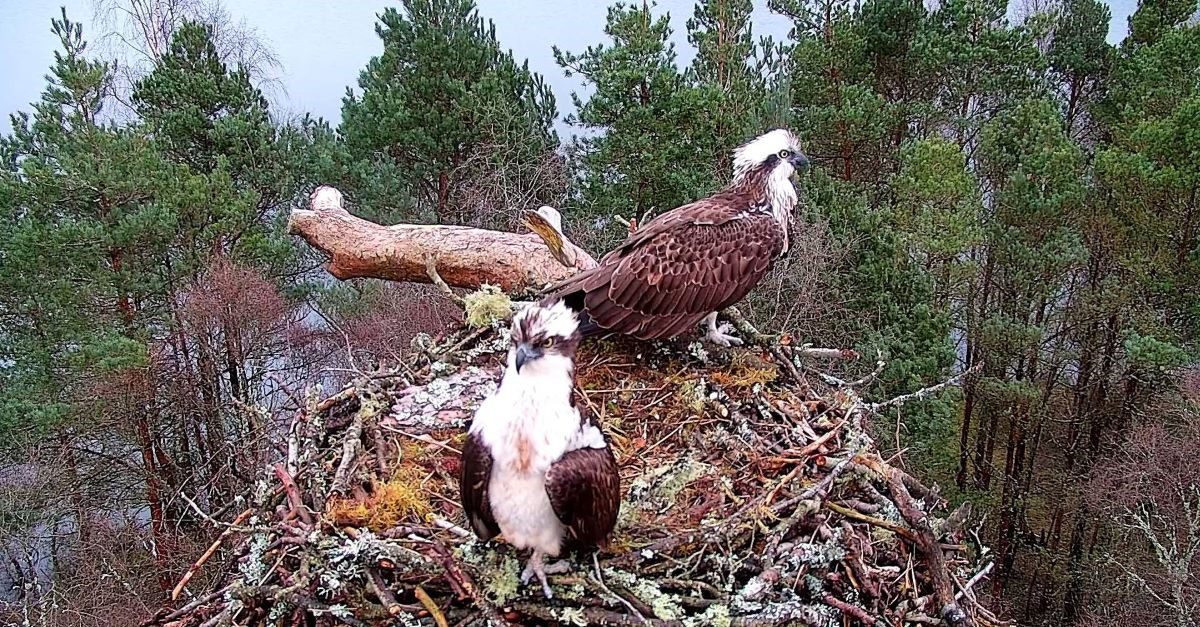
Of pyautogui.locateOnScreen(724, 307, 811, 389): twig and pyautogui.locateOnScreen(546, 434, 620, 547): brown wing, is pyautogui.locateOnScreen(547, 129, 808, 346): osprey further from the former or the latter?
pyautogui.locateOnScreen(546, 434, 620, 547): brown wing

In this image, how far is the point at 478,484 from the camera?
8.15 ft

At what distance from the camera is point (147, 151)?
35.4 ft

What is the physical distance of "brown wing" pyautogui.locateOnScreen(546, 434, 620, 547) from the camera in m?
2.39

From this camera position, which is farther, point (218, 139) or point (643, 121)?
point (218, 139)

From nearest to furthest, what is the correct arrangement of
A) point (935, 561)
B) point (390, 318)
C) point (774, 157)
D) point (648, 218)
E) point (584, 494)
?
point (584, 494) < point (935, 561) < point (774, 157) < point (648, 218) < point (390, 318)

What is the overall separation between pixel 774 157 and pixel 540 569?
2.44 meters

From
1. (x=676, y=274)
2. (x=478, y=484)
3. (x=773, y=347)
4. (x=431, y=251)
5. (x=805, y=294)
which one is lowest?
(x=805, y=294)

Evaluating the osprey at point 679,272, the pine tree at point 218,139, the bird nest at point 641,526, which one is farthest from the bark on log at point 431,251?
the pine tree at point 218,139

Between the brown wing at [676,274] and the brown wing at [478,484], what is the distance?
1253 millimetres

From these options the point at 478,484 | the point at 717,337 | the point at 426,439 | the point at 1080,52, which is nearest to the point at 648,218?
the point at 717,337

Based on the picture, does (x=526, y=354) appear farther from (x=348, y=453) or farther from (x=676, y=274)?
(x=676, y=274)

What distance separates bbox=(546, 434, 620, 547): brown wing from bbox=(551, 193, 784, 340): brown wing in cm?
A: 120

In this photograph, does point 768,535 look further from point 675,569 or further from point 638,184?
point 638,184

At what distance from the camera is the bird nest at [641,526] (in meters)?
2.48
